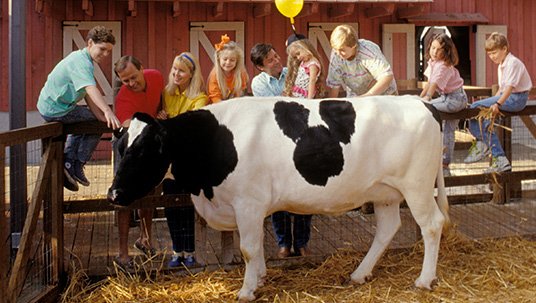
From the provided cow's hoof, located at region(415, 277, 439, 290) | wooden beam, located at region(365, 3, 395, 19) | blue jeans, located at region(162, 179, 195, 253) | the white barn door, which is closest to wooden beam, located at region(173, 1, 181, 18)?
the white barn door

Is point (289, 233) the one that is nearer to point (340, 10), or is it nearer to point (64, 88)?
point (64, 88)

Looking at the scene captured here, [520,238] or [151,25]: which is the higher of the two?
[151,25]

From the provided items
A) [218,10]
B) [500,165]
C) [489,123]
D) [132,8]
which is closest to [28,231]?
[489,123]

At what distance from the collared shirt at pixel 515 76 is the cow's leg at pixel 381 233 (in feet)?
7.94

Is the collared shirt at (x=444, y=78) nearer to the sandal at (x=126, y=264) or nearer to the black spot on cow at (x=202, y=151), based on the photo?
the black spot on cow at (x=202, y=151)

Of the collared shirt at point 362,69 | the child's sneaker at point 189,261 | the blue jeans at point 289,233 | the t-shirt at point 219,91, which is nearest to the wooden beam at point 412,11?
the collared shirt at point 362,69

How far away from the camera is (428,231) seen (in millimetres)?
4816

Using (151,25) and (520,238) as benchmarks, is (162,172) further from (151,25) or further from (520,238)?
(151,25)

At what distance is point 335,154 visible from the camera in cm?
464

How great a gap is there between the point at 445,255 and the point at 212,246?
232 cm

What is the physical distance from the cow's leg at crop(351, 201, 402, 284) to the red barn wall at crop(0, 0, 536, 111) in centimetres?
859

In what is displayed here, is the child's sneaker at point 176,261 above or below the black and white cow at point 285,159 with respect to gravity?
below

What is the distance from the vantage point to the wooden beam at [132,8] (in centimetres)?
1175

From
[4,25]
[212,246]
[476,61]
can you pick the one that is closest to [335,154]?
[212,246]
